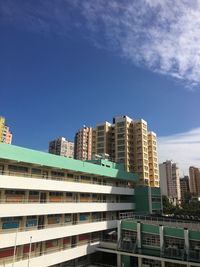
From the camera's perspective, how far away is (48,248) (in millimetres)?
39344

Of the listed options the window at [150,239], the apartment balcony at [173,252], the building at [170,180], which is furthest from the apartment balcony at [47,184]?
the building at [170,180]

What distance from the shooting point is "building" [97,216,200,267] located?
3828 centimetres

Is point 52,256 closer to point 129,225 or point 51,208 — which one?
point 51,208

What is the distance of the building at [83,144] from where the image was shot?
130 meters

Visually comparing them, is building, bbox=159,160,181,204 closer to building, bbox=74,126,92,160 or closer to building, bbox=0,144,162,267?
building, bbox=74,126,92,160

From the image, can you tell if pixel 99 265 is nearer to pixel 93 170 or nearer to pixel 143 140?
pixel 93 170

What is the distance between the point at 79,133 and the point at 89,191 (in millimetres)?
86331

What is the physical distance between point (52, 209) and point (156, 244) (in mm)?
16997

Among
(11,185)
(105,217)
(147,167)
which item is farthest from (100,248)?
(147,167)

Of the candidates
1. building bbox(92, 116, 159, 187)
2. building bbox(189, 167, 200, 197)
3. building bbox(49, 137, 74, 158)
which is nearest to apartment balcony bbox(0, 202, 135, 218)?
building bbox(92, 116, 159, 187)

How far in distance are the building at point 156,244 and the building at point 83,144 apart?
3307 inches

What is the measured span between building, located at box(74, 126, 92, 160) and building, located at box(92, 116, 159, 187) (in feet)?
123

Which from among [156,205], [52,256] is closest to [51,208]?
[52,256]

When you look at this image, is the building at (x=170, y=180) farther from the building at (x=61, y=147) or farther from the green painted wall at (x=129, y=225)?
the green painted wall at (x=129, y=225)
